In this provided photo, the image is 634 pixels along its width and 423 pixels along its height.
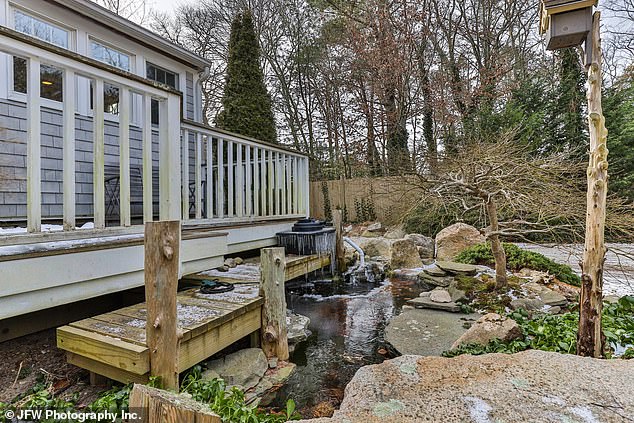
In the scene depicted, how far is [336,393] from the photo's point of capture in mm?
2486

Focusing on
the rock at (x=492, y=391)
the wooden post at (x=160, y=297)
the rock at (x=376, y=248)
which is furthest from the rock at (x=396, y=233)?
the wooden post at (x=160, y=297)

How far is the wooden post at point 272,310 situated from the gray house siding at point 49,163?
277cm

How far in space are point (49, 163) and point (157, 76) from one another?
2369 millimetres

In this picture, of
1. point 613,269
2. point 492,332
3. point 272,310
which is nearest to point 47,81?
point 272,310

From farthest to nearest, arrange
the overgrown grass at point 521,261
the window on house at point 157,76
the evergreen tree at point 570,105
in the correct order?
the evergreen tree at point 570,105, the window on house at point 157,76, the overgrown grass at point 521,261

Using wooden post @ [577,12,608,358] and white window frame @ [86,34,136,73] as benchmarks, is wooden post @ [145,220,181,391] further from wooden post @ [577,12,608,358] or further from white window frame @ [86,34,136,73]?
white window frame @ [86,34,136,73]

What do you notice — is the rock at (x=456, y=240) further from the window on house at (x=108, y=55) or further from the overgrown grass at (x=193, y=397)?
the window on house at (x=108, y=55)

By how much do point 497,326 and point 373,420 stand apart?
185cm

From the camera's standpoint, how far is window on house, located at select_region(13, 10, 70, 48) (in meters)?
4.00

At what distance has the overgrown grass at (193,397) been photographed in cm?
177

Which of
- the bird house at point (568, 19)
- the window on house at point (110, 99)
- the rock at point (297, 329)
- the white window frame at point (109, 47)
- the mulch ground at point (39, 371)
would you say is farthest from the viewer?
the window on house at point (110, 99)

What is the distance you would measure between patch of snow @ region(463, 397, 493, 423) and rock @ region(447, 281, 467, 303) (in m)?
2.99

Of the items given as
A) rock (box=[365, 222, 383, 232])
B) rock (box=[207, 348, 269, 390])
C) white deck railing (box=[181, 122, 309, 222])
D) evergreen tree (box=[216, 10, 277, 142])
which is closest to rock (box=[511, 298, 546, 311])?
rock (box=[207, 348, 269, 390])

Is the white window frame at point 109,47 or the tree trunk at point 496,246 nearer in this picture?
the tree trunk at point 496,246
